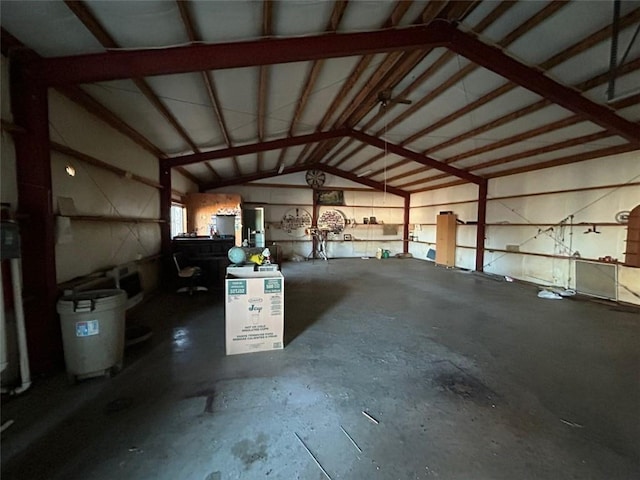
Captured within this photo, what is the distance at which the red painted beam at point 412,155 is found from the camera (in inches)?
285

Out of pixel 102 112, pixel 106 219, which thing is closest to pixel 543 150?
pixel 102 112

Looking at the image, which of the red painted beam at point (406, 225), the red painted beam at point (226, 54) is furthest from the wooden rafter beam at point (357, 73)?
the red painted beam at point (406, 225)

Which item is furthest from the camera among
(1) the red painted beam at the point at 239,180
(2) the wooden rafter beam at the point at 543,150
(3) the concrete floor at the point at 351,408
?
(1) the red painted beam at the point at 239,180

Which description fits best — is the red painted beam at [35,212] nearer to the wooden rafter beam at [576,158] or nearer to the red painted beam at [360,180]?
the wooden rafter beam at [576,158]

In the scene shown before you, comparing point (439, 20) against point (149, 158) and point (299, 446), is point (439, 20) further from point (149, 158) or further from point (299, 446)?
point (149, 158)

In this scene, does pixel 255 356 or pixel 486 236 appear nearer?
pixel 255 356

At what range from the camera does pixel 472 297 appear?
5.48 metres

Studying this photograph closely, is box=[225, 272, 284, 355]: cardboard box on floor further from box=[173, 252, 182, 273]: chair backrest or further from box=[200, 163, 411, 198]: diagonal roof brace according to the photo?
box=[200, 163, 411, 198]: diagonal roof brace

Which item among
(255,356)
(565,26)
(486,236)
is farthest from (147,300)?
(486,236)

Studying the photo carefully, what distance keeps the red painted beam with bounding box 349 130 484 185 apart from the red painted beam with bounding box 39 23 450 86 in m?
3.70

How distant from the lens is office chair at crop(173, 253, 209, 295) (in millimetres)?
5216

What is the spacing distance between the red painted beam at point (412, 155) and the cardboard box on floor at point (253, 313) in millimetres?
5304

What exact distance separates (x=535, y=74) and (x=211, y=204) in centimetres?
736

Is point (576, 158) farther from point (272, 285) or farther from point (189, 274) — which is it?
point (189, 274)
